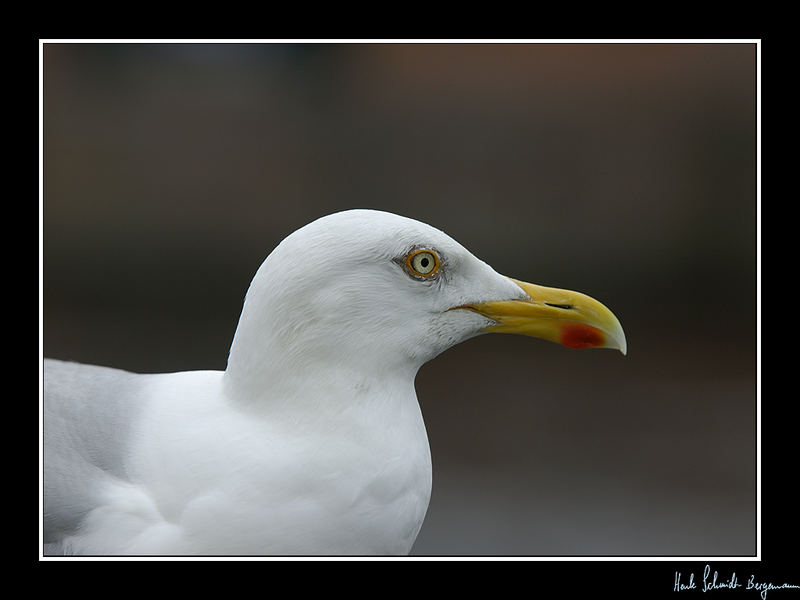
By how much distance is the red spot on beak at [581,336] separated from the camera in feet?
4.87

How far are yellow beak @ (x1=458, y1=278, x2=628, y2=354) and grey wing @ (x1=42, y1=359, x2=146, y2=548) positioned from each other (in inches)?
26.0

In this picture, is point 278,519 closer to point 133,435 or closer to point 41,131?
point 133,435

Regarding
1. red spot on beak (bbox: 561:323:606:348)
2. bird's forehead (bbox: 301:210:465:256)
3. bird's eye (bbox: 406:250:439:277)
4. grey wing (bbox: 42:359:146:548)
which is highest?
bird's forehead (bbox: 301:210:465:256)

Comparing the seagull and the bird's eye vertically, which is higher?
the bird's eye

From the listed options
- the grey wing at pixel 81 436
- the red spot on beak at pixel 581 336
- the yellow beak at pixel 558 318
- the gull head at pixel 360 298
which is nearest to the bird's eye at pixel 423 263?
the gull head at pixel 360 298

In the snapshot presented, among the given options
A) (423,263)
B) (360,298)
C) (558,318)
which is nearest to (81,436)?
(360,298)

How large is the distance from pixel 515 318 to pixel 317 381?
37 centimetres

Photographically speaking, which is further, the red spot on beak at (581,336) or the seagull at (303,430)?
the red spot on beak at (581,336)

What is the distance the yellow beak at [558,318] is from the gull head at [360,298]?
0.04 metres

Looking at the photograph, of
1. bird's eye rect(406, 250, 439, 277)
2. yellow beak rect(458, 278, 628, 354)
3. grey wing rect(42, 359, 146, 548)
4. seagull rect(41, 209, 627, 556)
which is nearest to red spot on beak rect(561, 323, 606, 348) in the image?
yellow beak rect(458, 278, 628, 354)

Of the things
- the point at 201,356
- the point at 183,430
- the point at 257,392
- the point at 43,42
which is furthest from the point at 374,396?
the point at 201,356

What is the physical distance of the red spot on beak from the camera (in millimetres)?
1485

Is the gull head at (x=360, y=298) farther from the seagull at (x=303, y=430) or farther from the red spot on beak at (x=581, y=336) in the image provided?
the red spot on beak at (x=581, y=336)

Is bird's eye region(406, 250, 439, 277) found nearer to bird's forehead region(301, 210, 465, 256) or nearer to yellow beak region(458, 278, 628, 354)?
bird's forehead region(301, 210, 465, 256)
